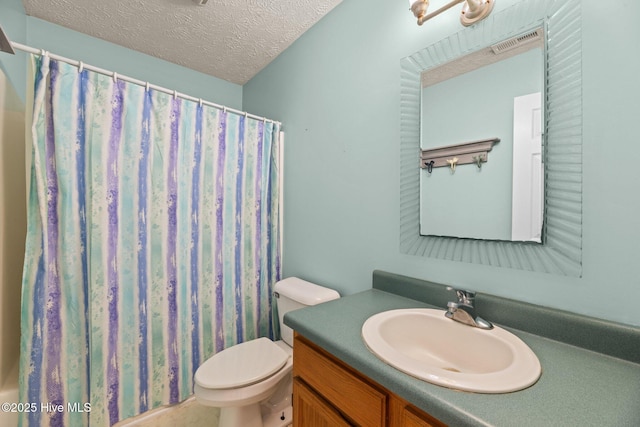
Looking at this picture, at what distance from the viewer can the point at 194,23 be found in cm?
160

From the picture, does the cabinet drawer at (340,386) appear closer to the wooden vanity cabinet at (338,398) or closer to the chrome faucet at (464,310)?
the wooden vanity cabinet at (338,398)

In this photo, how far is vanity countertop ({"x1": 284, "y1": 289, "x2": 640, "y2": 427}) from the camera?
1.54 feet

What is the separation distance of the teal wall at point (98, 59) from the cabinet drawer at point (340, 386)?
1.95 meters

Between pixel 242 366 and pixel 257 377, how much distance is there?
132 mm

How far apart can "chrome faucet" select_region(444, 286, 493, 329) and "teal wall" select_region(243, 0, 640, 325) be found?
10cm

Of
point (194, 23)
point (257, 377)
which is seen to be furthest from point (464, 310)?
point (194, 23)

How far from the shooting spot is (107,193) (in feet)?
→ 4.28

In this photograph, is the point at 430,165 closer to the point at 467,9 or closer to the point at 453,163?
the point at 453,163

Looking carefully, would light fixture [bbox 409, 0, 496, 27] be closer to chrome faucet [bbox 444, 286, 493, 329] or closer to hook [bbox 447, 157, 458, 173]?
hook [bbox 447, 157, 458, 173]

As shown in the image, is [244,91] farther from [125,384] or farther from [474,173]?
[125,384]

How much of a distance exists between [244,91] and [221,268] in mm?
1695

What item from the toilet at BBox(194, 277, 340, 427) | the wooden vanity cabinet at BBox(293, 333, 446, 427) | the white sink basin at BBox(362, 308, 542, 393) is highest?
the white sink basin at BBox(362, 308, 542, 393)

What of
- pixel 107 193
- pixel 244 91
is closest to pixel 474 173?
pixel 107 193

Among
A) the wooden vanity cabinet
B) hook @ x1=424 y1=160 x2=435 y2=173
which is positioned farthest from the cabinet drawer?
hook @ x1=424 y1=160 x2=435 y2=173
